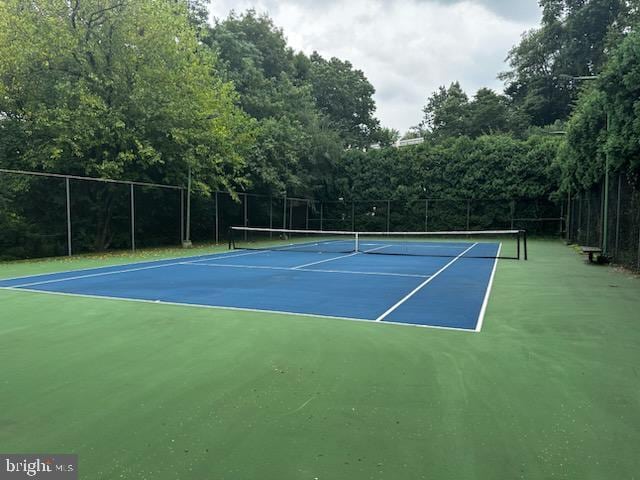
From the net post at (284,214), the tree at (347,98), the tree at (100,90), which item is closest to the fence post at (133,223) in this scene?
the tree at (100,90)

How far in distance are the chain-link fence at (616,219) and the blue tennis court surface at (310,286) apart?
10.3 feet

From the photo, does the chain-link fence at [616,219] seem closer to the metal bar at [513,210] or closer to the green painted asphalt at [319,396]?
the green painted asphalt at [319,396]

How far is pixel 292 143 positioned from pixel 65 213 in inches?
495

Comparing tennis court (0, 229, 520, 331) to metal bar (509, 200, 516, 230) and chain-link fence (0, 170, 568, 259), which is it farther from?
metal bar (509, 200, 516, 230)

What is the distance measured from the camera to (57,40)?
15492mm

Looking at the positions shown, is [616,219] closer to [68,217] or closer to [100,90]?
[68,217]

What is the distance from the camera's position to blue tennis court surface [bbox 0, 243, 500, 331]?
665 cm

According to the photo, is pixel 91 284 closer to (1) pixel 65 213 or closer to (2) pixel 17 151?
(1) pixel 65 213

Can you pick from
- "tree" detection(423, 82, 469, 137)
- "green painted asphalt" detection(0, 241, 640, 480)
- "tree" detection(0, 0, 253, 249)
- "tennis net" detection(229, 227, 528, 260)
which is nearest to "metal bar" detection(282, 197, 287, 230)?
"tennis net" detection(229, 227, 528, 260)

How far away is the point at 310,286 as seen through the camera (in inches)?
350

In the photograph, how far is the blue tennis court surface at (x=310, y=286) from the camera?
21.8 feet

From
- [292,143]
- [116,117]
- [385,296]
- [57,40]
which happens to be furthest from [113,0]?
[385,296]

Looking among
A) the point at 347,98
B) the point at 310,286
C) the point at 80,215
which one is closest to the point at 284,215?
the point at 80,215

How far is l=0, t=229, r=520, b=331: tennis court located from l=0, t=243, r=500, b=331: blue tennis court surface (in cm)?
1
